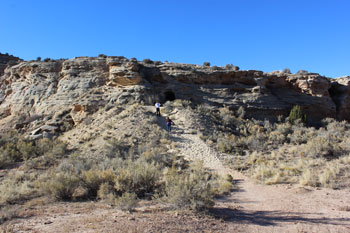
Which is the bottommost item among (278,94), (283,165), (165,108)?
(283,165)

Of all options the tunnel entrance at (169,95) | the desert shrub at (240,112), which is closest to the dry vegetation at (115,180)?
the tunnel entrance at (169,95)

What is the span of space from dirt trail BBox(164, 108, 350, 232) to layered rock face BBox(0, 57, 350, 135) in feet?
48.2

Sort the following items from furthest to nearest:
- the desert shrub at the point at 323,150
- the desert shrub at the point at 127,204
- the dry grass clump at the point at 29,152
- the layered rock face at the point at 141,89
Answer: the layered rock face at the point at 141,89, the dry grass clump at the point at 29,152, the desert shrub at the point at 323,150, the desert shrub at the point at 127,204

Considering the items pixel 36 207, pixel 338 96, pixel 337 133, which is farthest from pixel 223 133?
pixel 338 96

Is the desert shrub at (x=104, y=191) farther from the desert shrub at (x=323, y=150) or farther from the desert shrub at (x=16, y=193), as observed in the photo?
the desert shrub at (x=323, y=150)

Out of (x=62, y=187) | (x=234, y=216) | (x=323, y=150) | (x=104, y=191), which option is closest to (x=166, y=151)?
(x=104, y=191)

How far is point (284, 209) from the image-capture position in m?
5.91

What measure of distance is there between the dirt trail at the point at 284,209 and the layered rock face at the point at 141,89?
14.7m

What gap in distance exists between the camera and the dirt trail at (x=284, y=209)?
4891mm

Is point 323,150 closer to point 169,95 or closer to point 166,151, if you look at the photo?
point 166,151

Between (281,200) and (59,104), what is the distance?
20173 mm

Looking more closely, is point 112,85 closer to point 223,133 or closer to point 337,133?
point 223,133

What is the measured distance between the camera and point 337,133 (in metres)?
16.2

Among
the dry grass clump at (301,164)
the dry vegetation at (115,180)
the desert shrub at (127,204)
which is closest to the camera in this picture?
the desert shrub at (127,204)
